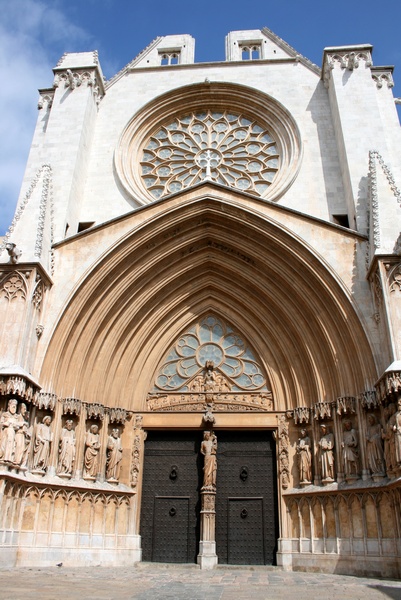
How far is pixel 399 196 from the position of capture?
990 centimetres

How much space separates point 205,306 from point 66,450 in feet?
14.0

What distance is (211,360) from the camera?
11289mm

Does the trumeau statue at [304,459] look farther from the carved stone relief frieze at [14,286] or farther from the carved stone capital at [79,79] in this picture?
the carved stone capital at [79,79]

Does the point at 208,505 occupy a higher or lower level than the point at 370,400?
lower

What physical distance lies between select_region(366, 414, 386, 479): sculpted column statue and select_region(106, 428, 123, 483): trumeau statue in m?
4.51

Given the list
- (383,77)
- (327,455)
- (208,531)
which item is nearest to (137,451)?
(208,531)

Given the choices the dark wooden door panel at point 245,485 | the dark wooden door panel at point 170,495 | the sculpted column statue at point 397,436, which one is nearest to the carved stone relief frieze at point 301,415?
the dark wooden door panel at point 245,485

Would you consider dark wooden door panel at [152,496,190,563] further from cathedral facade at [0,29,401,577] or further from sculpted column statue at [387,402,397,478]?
sculpted column statue at [387,402,397,478]

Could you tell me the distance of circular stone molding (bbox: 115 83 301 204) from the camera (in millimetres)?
13250

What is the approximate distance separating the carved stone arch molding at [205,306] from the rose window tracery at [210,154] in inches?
96.0

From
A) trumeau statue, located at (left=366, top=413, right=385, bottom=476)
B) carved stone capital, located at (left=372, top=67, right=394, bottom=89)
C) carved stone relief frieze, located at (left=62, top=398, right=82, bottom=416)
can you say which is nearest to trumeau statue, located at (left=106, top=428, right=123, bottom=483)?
carved stone relief frieze, located at (left=62, top=398, right=82, bottom=416)

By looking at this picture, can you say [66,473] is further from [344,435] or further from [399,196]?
[399,196]

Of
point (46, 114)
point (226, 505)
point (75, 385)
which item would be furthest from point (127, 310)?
point (46, 114)

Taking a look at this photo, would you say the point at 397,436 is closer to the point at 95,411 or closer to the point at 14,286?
the point at 95,411
